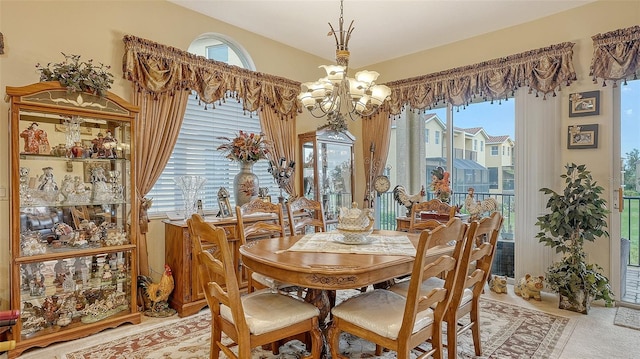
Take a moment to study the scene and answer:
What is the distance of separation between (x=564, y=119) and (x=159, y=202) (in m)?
4.23

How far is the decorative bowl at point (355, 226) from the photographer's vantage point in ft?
7.82

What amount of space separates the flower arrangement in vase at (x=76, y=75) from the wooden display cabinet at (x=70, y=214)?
7cm

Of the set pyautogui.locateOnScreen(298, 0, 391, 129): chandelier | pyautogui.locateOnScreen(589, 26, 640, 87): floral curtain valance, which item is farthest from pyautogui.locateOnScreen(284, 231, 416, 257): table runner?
pyautogui.locateOnScreen(589, 26, 640, 87): floral curtain valance

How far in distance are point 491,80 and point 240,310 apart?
143 inches

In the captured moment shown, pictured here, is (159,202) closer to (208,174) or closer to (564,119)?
(208,174)

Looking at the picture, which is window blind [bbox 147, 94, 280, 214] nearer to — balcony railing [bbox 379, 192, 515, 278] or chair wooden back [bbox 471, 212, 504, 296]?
chair wooden back [bbox 471, 212, 504, 296]

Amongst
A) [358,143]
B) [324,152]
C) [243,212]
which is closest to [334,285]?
[243,212]

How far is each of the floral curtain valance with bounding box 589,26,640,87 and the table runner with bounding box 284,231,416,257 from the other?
248 centimetres

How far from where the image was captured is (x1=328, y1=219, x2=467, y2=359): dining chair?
5.36ft

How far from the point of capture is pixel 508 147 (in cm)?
417

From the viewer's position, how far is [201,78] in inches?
139

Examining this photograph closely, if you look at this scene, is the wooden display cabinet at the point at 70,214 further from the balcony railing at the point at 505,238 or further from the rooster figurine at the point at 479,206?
the balcony railing at the point at 505,238

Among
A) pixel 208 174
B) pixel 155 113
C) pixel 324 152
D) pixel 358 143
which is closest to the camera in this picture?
pixel 155 113

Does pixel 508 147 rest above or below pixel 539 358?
above
